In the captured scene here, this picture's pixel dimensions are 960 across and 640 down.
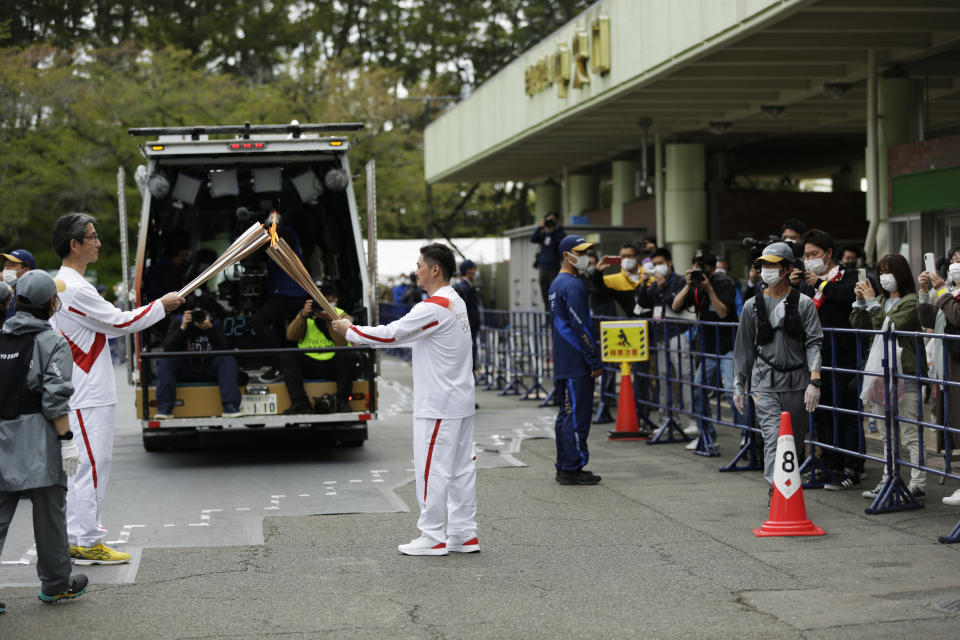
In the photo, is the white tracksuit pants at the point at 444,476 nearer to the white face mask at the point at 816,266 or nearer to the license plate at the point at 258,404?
the white face mask at the point at 816,266

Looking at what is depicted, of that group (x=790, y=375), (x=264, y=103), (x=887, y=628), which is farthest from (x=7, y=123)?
(x=887, y=628)

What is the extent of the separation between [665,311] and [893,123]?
14.0 feet

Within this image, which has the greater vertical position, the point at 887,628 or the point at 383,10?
the point at 383,10

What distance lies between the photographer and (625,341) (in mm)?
13125

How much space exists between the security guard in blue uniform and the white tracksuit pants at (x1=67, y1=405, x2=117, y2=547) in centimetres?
396

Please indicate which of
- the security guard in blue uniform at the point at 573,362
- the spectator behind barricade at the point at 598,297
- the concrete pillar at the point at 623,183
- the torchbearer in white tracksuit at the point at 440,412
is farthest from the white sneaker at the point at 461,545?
the concrete pillar at the point at 623,183

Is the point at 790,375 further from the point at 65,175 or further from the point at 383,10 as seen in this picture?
the point at 383,10

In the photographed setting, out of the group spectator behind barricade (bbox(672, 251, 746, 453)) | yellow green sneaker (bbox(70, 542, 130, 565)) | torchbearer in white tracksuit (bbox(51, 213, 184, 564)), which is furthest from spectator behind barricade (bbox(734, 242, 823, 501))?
yellow green sneaker (bbox(70, 542, 130, 565))

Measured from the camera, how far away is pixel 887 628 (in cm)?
581

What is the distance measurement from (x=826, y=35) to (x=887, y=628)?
10.0m

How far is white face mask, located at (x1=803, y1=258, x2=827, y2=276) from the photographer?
1012cm

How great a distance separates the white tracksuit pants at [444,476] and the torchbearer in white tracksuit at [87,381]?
75.0 inches

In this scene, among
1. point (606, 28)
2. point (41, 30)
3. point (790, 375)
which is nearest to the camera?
point (790, 375)

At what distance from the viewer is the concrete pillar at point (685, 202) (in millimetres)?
22516
